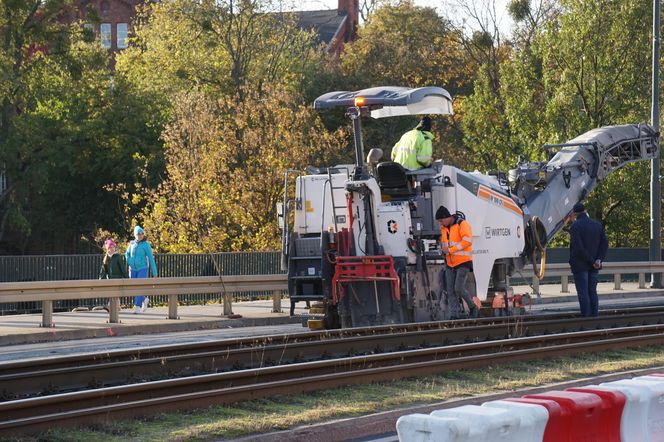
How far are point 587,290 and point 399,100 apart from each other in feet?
15.0

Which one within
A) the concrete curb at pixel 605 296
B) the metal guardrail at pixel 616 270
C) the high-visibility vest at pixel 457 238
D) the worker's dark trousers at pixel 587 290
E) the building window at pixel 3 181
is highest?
the building window at pixel 3 181

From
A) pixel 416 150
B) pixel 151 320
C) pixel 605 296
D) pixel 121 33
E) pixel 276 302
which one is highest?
pixel 121 33

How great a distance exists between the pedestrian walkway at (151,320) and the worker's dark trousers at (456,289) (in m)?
2.76

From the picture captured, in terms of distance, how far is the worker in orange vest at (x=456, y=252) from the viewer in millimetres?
17531

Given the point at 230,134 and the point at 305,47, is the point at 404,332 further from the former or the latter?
the point at 305,47

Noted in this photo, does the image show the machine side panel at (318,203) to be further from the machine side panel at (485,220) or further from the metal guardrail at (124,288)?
the metal guardrail at (124,288)

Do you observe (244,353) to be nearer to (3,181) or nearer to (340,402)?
(340,402)

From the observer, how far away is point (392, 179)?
18.0 metres

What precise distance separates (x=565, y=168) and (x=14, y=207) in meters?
34.7

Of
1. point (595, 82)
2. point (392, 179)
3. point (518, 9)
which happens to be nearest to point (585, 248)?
point (392, 179)

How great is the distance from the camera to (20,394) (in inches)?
453

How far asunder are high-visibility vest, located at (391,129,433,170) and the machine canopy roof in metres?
0.40

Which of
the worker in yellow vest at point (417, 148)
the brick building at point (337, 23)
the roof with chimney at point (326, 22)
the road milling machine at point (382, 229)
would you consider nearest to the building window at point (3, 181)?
the brick building at point (337, 23)

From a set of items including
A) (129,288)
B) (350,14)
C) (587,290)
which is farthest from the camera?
(350,14)
